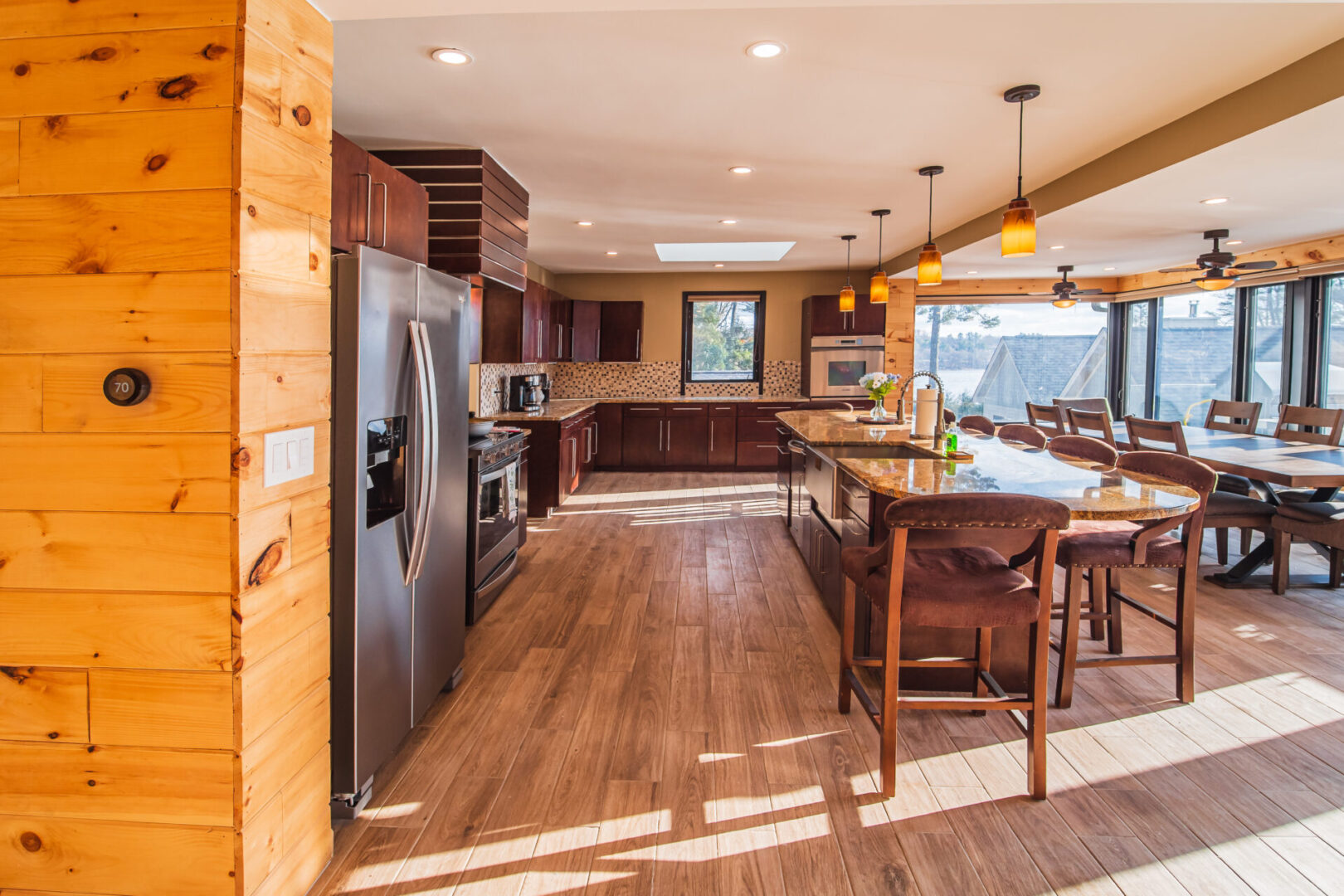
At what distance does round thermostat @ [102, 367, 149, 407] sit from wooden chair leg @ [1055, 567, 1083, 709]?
8.94 ft

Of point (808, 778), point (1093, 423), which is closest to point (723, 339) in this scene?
point (1093, 423)

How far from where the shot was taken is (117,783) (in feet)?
5.32

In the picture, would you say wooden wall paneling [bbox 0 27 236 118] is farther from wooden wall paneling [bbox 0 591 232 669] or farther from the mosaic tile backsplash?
the mosaic tile backsplash

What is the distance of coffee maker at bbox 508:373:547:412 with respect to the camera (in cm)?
721

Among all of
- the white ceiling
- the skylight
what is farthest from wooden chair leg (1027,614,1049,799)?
the skylight

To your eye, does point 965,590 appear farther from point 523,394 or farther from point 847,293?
point 523,394

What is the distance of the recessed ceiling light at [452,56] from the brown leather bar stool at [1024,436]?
132 inches

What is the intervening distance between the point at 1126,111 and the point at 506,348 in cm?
441

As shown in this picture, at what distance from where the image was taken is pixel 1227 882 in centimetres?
186

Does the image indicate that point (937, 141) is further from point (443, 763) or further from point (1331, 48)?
point (443, 763)

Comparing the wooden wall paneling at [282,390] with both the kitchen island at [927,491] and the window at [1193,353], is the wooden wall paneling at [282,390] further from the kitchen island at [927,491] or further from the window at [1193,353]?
the window at [1193,353]

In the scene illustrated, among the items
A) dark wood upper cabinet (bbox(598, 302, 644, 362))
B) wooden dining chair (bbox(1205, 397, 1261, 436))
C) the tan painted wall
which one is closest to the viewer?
wooden dining chair (bbox(1205, 397, 1261, 436))

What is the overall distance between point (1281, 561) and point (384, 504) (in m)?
4.73

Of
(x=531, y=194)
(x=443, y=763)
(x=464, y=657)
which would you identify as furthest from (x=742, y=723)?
(x=531, y=194)
